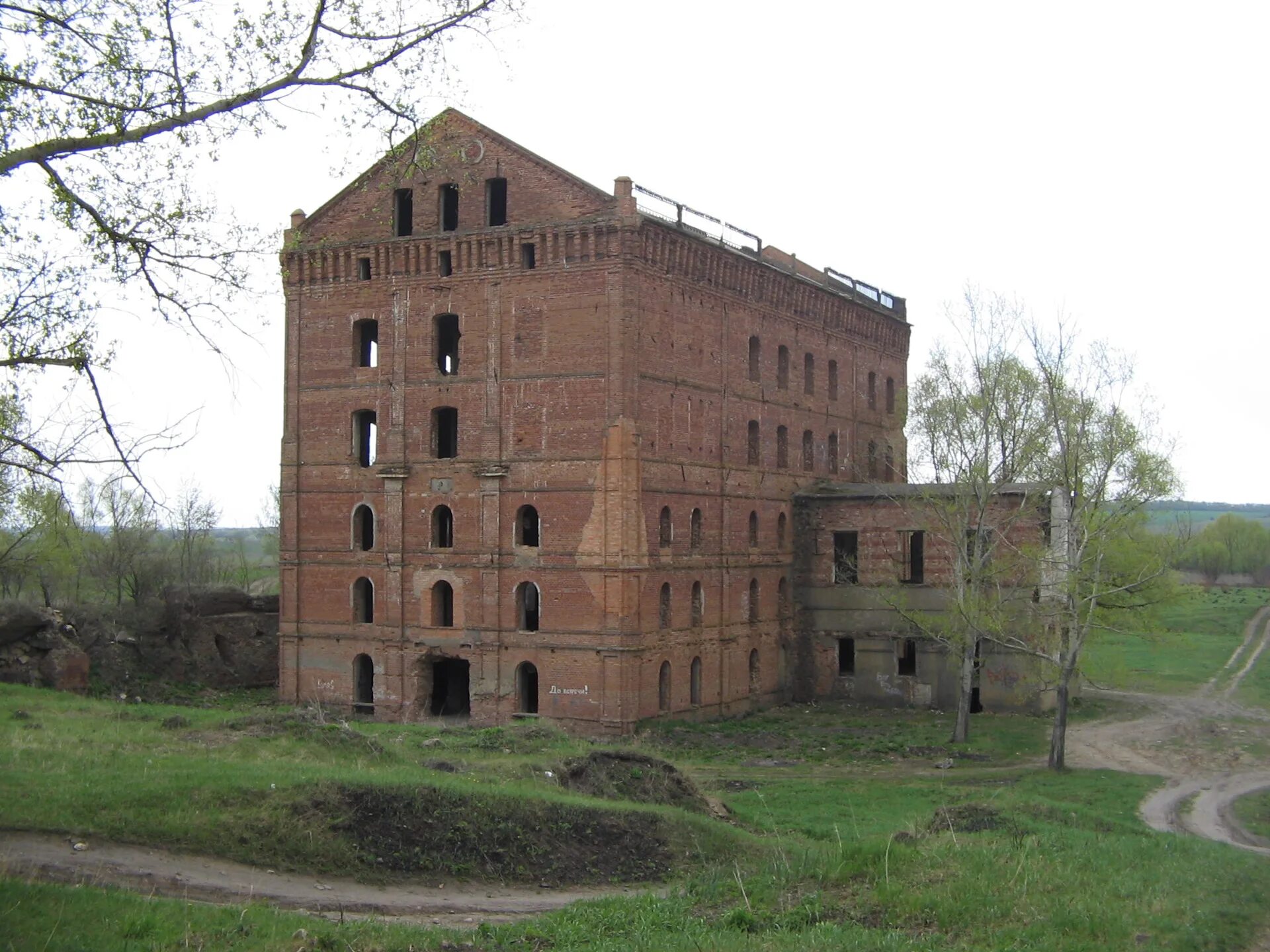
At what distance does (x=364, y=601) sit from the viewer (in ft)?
110

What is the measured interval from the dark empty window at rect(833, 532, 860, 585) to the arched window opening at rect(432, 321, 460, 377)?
42.4ft

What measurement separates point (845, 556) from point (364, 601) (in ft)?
47.4

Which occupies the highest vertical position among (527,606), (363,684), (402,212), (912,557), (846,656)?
(402,212)

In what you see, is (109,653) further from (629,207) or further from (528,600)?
(629,207)

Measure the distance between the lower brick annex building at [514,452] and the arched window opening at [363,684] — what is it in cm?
7

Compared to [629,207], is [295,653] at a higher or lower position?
lower

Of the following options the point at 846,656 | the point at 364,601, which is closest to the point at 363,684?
the point at 364,601

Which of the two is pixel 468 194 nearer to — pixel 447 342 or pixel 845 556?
pixel 447 342

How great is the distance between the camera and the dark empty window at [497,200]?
105 feet

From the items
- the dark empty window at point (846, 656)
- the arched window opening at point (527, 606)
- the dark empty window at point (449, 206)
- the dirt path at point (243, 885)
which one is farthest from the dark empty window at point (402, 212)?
the dirt path at point (243, 885)

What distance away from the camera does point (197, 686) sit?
1395 inches

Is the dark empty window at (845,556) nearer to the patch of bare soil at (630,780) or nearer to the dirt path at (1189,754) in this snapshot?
the dirt path at (1189,754)

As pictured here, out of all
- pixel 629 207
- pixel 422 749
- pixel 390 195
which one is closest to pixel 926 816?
pixel 422 749

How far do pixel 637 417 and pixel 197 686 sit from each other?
15030 mm
